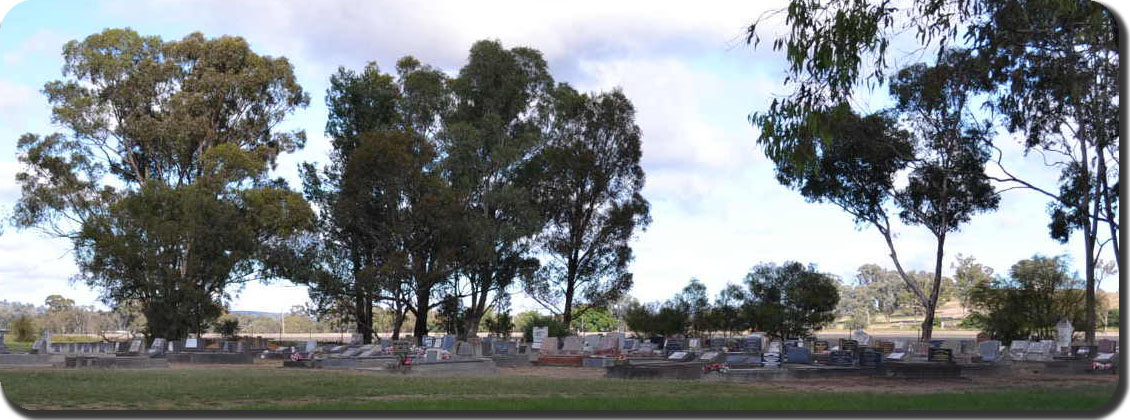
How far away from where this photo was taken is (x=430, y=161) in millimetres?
38844

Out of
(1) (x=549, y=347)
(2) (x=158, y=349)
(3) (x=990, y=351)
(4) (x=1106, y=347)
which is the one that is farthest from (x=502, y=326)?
(4) (x=1106, y=347)

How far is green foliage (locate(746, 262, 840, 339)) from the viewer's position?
1495 inches

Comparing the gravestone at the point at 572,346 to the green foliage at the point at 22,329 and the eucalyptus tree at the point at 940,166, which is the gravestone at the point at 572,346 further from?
the green foliage at the point at 22,329

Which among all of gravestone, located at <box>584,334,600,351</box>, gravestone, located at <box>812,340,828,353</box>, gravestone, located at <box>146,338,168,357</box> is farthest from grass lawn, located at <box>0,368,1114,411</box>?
gravestone, located at <box>812,340,828,353</box>

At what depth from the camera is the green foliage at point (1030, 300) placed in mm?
35253

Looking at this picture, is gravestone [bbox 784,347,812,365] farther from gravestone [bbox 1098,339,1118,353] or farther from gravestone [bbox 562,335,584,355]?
gravestone [bbox 1098,339,1118,353]

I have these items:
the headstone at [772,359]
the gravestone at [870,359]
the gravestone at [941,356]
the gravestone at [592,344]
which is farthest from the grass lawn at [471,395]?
the gravestone at [592,344]

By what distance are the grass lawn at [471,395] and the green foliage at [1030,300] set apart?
19011mm

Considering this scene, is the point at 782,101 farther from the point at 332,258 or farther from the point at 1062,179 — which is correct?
the point at 332,258

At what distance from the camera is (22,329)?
4191 centimetres

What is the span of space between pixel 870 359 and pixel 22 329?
35089 mm

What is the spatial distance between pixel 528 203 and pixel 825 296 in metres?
11.7

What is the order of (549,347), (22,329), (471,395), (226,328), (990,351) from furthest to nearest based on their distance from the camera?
(22,329) → (226,328) → (549,347) → (990,351) → (471,395)

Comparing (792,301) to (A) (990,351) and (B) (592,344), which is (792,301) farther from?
(A) (990,351)
